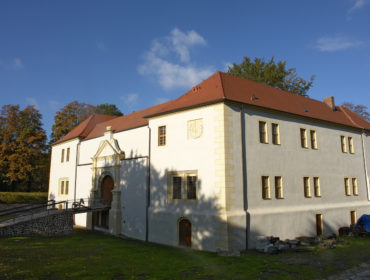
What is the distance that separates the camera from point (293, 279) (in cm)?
1059

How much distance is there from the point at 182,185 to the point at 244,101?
6424 millimetres

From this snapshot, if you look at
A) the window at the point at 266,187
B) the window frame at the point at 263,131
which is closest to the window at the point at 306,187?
the window at the point at 266,187

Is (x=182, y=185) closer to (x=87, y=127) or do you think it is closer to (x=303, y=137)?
(x=303, y=137)

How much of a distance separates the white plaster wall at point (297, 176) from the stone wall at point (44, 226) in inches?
551

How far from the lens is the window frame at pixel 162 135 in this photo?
2017 cm

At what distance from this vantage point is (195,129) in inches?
714

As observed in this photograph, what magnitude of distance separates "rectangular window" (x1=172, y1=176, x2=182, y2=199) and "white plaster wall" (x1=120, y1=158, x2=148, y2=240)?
2.77 m

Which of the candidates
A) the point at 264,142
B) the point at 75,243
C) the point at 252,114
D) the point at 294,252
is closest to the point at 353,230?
the point at 294,252

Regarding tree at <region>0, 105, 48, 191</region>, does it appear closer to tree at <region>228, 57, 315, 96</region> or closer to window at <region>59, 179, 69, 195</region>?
window at <region>59, 179, 69, 195</region>

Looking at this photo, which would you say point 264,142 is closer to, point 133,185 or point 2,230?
point 133,185

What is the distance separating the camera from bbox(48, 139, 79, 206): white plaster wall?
1187 inches

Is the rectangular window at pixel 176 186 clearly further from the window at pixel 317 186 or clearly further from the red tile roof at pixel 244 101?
the window at pixel 317 186

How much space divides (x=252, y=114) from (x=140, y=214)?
10.3 m

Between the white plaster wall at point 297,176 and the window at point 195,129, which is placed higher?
the window at point 195,129
